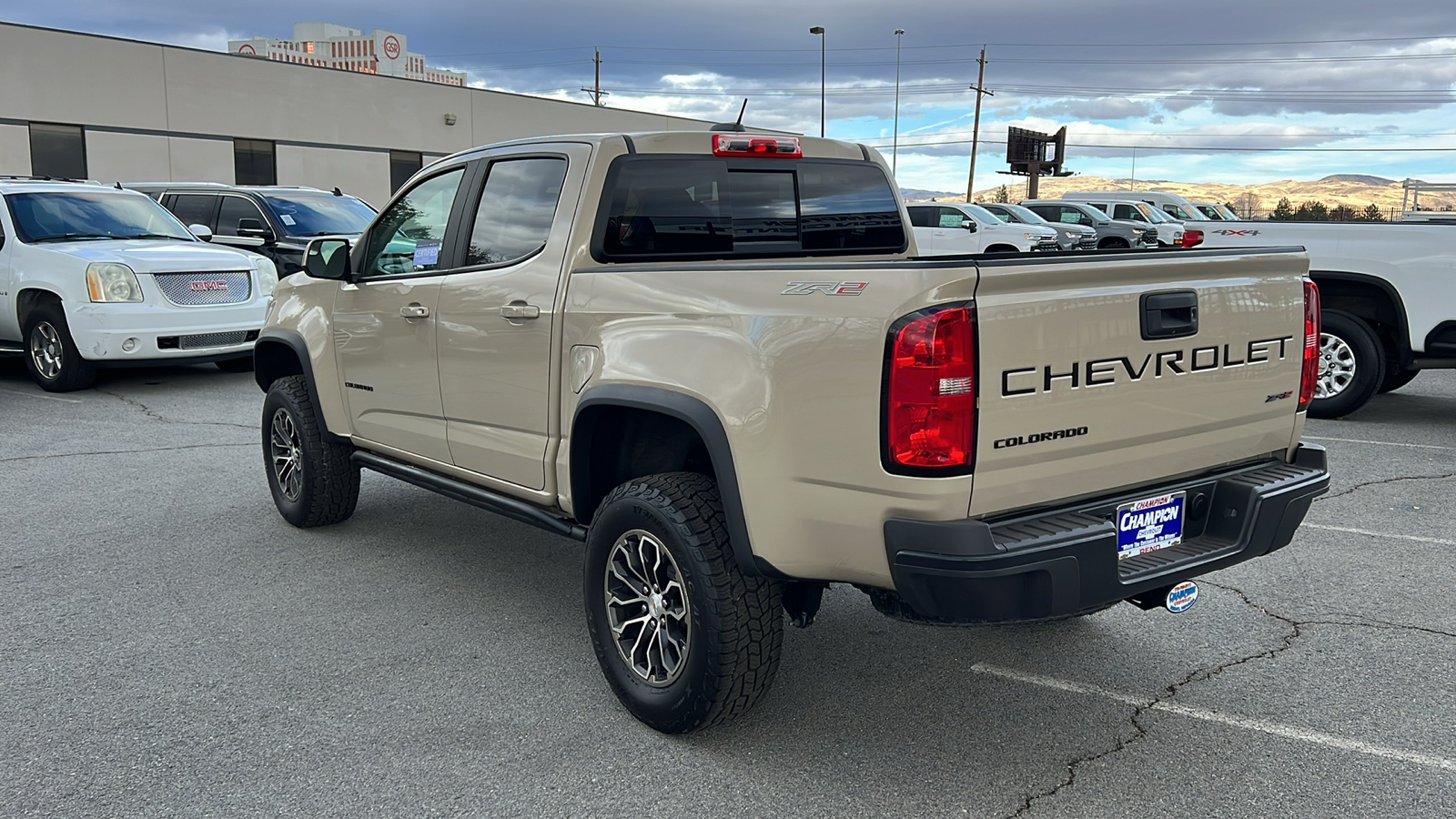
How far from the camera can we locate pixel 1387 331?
354 inches

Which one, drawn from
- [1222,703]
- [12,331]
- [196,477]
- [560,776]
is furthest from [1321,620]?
[12,331]

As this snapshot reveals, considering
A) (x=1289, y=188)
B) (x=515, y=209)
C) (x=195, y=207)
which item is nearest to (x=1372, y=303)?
(x=515, y=209)

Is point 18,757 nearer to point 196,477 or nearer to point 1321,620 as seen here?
point 196,477

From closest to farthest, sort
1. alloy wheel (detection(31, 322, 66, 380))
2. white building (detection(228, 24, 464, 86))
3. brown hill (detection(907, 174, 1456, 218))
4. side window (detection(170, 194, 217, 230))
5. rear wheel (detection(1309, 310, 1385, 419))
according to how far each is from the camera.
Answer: rear wheel (detection(1309, 310, 1385, 419)) → alloy wheel (detection(31, 322, 66, 380)) → side window (detection(170, 194, 217, 230)) → white building (detection(228, 24, 464, 86)) → brown hill (detection(907, 174, 1456, 218))

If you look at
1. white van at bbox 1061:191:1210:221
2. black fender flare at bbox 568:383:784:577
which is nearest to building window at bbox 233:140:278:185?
white van at bbox 1061:191:1210:221

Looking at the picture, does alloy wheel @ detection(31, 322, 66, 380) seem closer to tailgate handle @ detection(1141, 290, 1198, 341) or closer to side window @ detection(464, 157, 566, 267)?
side window @ detection(464, 157, 566, 267)

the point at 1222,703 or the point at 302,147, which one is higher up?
the point at 302,147

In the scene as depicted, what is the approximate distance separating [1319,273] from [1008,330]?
23.3ft

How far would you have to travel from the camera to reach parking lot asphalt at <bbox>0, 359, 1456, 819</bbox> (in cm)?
321

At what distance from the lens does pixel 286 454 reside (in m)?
6.02

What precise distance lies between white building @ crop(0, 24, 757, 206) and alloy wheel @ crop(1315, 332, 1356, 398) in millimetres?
23109

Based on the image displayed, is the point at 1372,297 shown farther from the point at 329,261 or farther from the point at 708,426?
the point at 329,261

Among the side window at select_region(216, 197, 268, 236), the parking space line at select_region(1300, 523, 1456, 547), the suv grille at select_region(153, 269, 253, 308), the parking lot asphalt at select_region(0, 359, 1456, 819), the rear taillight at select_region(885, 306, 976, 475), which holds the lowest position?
the parking lot asphalt at select_region(0, 359, 1456, 819)

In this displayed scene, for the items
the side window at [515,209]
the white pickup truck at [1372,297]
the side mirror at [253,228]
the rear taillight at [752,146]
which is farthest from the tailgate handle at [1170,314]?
the side mirror at [253,228]
